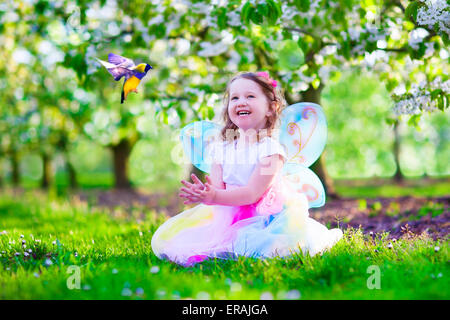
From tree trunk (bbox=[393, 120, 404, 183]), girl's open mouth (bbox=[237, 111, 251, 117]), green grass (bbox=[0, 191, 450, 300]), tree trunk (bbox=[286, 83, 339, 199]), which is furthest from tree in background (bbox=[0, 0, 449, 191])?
tree trunk (bbox=[393, 120, 404, 183])

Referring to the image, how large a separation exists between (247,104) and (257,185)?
2.36 ft

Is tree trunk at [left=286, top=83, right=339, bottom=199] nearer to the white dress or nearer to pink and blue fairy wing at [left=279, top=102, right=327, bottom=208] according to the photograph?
pink and blue fairy wing at [left=279, top=102, right=327, bottom=208]

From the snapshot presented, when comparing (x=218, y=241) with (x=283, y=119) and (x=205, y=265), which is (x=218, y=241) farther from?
(x=283, y=119)

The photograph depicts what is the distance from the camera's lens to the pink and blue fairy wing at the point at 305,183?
151 inches

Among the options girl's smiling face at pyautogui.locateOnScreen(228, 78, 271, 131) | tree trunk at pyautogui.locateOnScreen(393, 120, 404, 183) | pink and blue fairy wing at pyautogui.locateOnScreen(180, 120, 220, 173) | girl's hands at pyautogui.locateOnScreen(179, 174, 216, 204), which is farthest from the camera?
tree trunk at pyautogui.locateOnScreen(393, 120, 404, 183)

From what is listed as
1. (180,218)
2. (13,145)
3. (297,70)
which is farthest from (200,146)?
(13,145)

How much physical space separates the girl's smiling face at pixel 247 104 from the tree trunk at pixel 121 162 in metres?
11.5

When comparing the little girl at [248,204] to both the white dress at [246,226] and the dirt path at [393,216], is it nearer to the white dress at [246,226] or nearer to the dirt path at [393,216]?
the white dress at [246,226]

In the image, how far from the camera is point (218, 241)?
3494mm

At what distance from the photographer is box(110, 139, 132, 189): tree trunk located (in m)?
14.7

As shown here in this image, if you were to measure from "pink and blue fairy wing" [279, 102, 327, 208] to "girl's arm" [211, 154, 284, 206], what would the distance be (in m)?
0.45

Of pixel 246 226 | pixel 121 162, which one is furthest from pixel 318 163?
pixel 121 162
